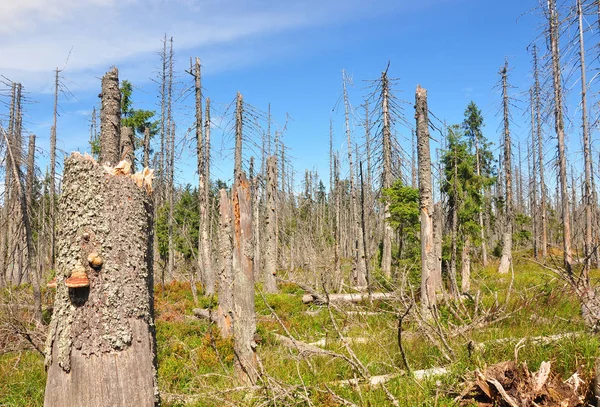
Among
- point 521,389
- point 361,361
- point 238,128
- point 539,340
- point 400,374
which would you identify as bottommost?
point 361,361

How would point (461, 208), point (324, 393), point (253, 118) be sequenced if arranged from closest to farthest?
point (324, 393), point (253, 118), point (461, 208)

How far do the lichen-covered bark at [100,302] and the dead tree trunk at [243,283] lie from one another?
109 inches

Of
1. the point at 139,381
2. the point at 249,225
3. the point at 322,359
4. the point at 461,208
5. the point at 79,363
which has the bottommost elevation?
the point at 322,359

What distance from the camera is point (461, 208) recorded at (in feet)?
55.9

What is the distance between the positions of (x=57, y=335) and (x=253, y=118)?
13.7m

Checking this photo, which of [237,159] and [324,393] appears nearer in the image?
[324,393]

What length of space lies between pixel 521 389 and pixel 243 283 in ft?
11.8

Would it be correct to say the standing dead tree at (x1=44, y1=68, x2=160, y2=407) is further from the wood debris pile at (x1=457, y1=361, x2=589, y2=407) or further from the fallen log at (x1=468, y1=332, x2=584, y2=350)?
the fallen log at (x1=468, y1=332, x2=584, y2=350)

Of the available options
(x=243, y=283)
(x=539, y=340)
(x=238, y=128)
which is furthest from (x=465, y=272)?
(x=243, y=283)

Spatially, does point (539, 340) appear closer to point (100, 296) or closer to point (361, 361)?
point (361, 361)

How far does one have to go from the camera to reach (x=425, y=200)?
8.00 metres

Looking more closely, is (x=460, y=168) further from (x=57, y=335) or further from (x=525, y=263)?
(x=57, y=335)

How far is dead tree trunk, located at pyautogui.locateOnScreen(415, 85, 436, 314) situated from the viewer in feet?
26.0

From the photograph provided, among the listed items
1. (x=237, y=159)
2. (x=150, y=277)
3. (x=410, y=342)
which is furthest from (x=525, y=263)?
(x=150, y=277)
